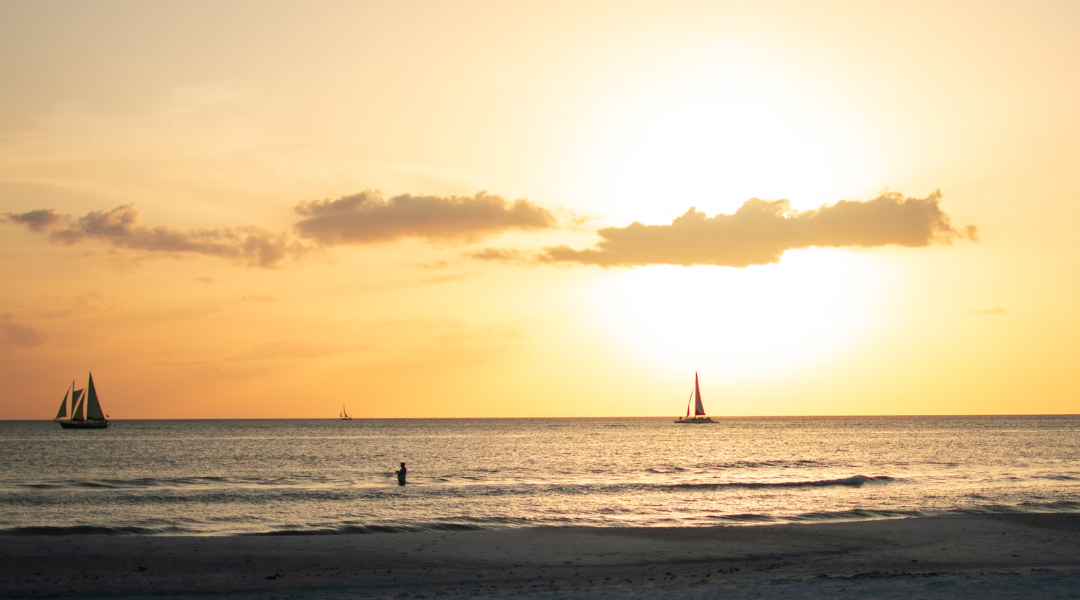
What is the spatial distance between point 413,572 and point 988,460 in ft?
272

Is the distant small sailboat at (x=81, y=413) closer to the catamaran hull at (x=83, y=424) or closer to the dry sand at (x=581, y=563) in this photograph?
the catamaran hull at (x=83, y=424)

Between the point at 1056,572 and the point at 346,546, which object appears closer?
the point at 1056,572

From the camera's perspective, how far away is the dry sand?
74.7ft

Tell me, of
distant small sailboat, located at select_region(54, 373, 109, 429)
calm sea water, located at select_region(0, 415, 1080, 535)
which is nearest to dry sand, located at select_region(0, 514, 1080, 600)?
calm sea water, located at select_region(0, 415, 1080, 535)

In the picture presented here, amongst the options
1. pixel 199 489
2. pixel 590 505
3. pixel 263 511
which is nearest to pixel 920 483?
Result: pixel 590 505

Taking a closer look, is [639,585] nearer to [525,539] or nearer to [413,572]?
[413,572]

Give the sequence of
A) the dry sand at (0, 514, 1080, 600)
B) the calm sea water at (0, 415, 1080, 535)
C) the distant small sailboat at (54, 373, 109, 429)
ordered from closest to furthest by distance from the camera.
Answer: the dry sand at (0, 514, 1080, 600) < the calm sea water at (0, 415, 1080, 535) < the distant small sailboat at (54, 373, 109, 429)

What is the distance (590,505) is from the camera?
49781 mm

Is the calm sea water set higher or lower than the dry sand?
lower

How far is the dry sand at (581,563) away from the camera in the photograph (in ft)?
74.7

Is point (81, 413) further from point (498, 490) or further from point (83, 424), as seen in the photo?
point (498, 490)

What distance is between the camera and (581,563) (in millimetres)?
29406

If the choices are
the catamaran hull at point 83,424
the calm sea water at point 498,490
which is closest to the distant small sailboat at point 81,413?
the catamaran hull at point 83,424

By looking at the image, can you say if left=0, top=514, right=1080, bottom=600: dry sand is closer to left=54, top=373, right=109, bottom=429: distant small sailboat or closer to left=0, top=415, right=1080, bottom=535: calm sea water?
left=0, top=415, right=1080, bottom=535: calm sea water
